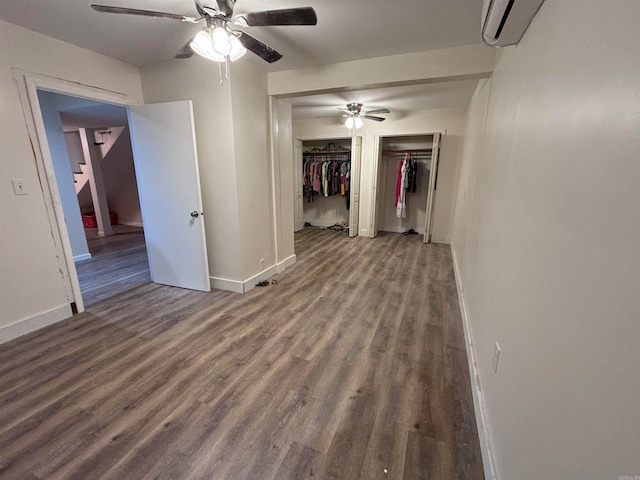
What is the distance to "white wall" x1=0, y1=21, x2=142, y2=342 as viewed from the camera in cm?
206

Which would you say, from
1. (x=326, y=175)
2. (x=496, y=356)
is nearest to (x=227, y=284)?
(x=496, y=356)

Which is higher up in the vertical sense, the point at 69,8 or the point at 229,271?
the point at 69,8

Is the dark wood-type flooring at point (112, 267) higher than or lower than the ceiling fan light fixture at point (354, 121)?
lower

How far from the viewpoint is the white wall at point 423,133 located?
15.5ft

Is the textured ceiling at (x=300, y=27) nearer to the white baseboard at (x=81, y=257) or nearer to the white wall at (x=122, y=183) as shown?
the white baseboard at (x=81, y=257)

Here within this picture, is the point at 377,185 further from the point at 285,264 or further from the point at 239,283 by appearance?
the point at 239,283

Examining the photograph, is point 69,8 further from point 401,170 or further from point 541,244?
point 401,170

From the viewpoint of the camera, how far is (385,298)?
291 cm

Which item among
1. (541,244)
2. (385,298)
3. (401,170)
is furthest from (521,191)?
(401,170)

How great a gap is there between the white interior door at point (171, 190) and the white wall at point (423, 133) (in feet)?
11.2

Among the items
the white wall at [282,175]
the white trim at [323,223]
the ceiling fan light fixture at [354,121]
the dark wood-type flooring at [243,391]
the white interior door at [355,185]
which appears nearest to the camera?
the dark wood-type flooring at [243,391]

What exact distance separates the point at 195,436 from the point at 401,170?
5.26 m

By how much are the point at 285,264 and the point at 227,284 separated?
95cm

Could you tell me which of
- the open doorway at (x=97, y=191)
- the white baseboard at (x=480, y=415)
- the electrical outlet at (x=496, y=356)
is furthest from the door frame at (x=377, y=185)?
the open doorway at (x=97, y=191)
